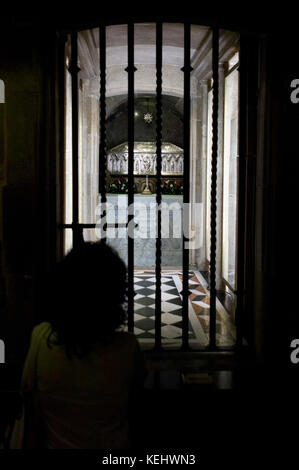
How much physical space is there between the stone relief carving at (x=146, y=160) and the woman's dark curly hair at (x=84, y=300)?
12264 mm

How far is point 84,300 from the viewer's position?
125 cm

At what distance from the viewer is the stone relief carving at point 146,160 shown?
13.5 m

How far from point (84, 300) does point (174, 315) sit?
350 centimetres

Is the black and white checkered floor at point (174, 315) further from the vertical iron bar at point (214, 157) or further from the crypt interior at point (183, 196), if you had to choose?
the crypt interior at point (183, 196)

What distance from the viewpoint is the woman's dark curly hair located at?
122cm

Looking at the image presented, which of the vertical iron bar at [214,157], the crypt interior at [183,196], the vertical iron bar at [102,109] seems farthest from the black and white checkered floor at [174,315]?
the vertical iron bar at [102,109]

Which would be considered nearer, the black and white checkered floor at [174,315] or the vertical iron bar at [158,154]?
the vertical iron bar at [158,154]

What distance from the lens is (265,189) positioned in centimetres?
224

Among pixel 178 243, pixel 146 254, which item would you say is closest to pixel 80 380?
pixel 146 254

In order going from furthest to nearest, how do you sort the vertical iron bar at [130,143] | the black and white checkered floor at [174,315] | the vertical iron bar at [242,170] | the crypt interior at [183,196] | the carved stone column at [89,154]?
the carved stone column at [89,154], the black and white checkered floor at [174,315], the vertical iron bar at [242,170], the vertical iron bar at [130,143], the crypt interior at [183,196]

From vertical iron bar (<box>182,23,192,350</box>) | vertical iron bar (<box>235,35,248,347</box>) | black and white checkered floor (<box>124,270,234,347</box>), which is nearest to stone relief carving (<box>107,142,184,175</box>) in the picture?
black and white checkered floor (<box>124,270,234,347</box>)

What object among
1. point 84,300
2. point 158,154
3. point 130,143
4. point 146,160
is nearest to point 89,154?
point 130,143

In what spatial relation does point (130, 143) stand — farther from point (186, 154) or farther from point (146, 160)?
point (146, 160)

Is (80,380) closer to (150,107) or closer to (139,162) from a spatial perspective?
(139,162)
